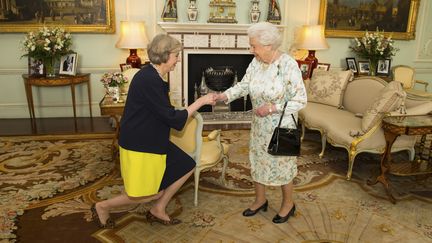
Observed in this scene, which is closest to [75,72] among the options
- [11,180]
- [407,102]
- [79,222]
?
[11,180]

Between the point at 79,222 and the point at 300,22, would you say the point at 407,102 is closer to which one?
the point at 300,22

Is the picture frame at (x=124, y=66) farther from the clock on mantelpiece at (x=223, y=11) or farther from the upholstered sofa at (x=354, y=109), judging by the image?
the upholstered sofa at (x=354, y=109)

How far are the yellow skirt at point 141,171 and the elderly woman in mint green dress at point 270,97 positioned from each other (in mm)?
723

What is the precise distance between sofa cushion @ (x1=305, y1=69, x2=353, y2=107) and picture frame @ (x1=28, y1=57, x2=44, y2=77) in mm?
4136

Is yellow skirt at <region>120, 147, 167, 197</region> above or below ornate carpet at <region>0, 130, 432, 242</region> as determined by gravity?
above

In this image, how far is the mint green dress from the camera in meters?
2.67

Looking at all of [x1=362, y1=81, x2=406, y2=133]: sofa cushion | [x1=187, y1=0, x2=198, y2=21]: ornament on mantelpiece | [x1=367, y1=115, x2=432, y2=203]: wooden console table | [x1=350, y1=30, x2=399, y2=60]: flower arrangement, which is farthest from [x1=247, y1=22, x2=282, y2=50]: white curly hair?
[x1=350, y1=30, x2=399, y2=60]: flower arrangement

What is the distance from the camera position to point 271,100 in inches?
108

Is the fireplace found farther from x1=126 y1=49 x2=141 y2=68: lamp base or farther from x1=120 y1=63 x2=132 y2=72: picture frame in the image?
x1=120 y1=63 x2=132 y2=72: picture frame

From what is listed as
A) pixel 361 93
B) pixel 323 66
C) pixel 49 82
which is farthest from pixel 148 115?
pixel 323 66

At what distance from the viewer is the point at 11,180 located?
3.75 m

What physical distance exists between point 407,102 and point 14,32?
18.8 ft

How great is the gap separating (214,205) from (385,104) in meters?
2.02

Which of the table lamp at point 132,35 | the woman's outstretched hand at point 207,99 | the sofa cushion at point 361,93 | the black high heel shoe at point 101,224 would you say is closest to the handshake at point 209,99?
the woman's outstretched hand at point 207,99
